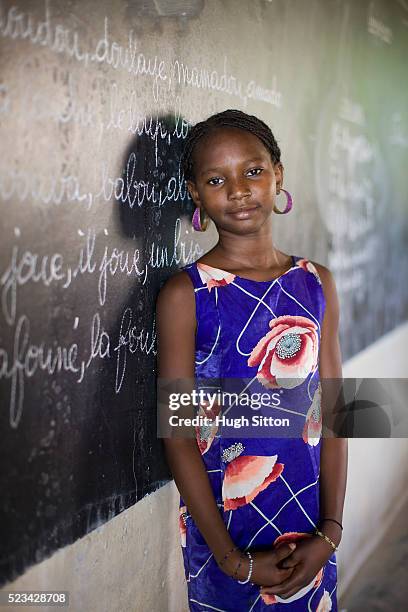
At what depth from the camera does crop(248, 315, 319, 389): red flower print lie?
145 cm

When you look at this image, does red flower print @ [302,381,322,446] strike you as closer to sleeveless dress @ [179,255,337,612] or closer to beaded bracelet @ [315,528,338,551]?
sleeveless dress @ [179,255,337,612]

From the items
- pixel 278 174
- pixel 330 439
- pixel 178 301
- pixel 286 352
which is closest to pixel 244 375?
pixel 286 352

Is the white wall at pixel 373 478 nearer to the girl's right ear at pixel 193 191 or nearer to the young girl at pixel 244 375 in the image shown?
the young girl at pixel 244 375

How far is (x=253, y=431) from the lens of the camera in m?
1.46

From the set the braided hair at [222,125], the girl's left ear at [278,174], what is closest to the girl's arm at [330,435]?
the girl's left ear at [278,174]

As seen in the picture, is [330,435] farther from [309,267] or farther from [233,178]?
[233,178]

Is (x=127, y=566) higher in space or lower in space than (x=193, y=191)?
lower

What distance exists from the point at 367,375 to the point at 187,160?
1795mm

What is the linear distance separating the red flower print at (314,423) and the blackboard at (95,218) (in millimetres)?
321

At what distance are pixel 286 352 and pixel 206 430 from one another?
0.23 m

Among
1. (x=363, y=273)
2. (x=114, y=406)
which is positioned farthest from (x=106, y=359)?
(x=363, y=273)

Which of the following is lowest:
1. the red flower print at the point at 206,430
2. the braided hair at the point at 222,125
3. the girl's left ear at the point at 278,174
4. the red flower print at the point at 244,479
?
the red flower print at the point at 244,479

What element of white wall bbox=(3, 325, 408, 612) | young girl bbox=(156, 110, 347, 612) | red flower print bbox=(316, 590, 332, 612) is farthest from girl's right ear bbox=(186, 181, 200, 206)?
red flower print bbox=(316, 590, 332, 612)

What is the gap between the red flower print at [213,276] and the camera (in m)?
1.43
